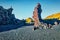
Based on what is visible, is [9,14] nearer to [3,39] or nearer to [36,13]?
[36,13]

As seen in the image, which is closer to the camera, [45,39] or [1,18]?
[45,39]

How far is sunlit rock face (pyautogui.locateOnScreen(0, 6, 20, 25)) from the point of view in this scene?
126 meters

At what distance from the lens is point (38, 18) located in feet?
310

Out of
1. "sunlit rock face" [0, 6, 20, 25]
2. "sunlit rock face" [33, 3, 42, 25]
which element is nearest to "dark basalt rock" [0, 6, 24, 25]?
"sunlit rock face" [0, 6, 20, 25]

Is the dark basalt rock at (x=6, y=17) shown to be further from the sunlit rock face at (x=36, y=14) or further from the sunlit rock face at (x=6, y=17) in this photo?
the sunlit rock face at (x=36, y=14)

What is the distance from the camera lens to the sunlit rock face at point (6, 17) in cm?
12575

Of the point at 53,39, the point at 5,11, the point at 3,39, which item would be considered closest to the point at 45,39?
the point at 53,39

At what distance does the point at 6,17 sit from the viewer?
130875 millimetres

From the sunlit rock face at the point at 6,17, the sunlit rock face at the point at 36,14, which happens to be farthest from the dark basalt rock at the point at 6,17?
the sunlit rock face at the point at 36,14

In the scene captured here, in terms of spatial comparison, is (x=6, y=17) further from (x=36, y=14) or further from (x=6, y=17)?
(x=36, y=14)

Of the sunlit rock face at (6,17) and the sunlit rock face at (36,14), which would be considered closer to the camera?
the sunlit rock face at (36,14)

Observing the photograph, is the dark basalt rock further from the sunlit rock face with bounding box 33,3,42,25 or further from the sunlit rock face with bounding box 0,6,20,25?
the sunlit rock face with bounding box 33,3,42,25

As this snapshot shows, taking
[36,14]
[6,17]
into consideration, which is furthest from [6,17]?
[36,14]

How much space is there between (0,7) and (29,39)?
80.2 metres
